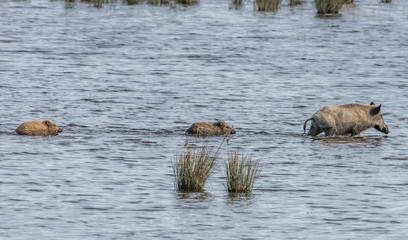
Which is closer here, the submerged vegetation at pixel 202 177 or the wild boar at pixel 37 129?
the submerged vegetation at pixel 202 177

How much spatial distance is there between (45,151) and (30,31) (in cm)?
2061

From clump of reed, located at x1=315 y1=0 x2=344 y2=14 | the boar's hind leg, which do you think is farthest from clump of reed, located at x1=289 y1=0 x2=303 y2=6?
the boar's hind leg

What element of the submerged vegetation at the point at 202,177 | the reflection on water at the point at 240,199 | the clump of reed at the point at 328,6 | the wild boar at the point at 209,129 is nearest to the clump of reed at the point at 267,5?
the clump of reed at the point at 328,6

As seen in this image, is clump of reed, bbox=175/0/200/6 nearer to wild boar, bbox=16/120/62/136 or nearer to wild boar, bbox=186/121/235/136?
wild boar, bbox=186/121/235/136

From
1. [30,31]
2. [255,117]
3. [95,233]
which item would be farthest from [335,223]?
[30,31]

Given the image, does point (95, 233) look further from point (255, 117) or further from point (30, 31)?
point (30, 31)

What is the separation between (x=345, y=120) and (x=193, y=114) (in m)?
4.41

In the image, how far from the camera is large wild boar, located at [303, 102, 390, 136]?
19022mm

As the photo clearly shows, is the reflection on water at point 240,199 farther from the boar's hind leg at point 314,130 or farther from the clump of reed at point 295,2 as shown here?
the clump of reed at point 295,2

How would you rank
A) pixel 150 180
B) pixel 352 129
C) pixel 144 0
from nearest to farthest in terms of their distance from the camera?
pixel 150 180, pixel 352 129, pixel 144 0

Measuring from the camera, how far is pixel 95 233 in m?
11.7

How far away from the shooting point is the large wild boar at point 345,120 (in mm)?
19022

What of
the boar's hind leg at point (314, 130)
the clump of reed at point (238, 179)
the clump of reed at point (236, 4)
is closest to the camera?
the clump of reed at point (238, 179)

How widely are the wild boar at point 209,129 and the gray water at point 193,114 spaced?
0.76 feet
